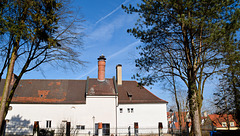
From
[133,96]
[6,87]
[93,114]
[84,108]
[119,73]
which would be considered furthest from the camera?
[119,73]

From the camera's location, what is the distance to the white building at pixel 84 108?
85.7ft

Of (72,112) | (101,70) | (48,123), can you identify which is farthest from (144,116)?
(48,123)

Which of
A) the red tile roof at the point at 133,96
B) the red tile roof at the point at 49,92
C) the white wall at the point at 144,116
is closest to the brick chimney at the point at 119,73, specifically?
the red tile roof at the point at 133,96

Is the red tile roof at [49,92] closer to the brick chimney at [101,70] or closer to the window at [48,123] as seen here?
the window at [48,123]

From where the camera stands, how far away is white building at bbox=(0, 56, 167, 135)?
26109mm

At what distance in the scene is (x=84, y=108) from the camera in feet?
88.9

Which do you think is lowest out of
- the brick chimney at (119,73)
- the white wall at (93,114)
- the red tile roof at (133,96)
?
the white wall at (93,114)

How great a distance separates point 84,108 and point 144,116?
8509 mm

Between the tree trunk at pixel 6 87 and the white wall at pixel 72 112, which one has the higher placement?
the tree trunk at pixel 6 87

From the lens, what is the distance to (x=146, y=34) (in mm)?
11477

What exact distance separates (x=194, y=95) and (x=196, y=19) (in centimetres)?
407

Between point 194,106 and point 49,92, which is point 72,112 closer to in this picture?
point 49,92

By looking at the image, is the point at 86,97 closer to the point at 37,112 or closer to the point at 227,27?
the point at 37,112

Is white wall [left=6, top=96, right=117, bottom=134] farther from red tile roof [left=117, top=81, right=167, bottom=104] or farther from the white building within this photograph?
red tile roof [left=117, top=81, right=167, bottom=104]
